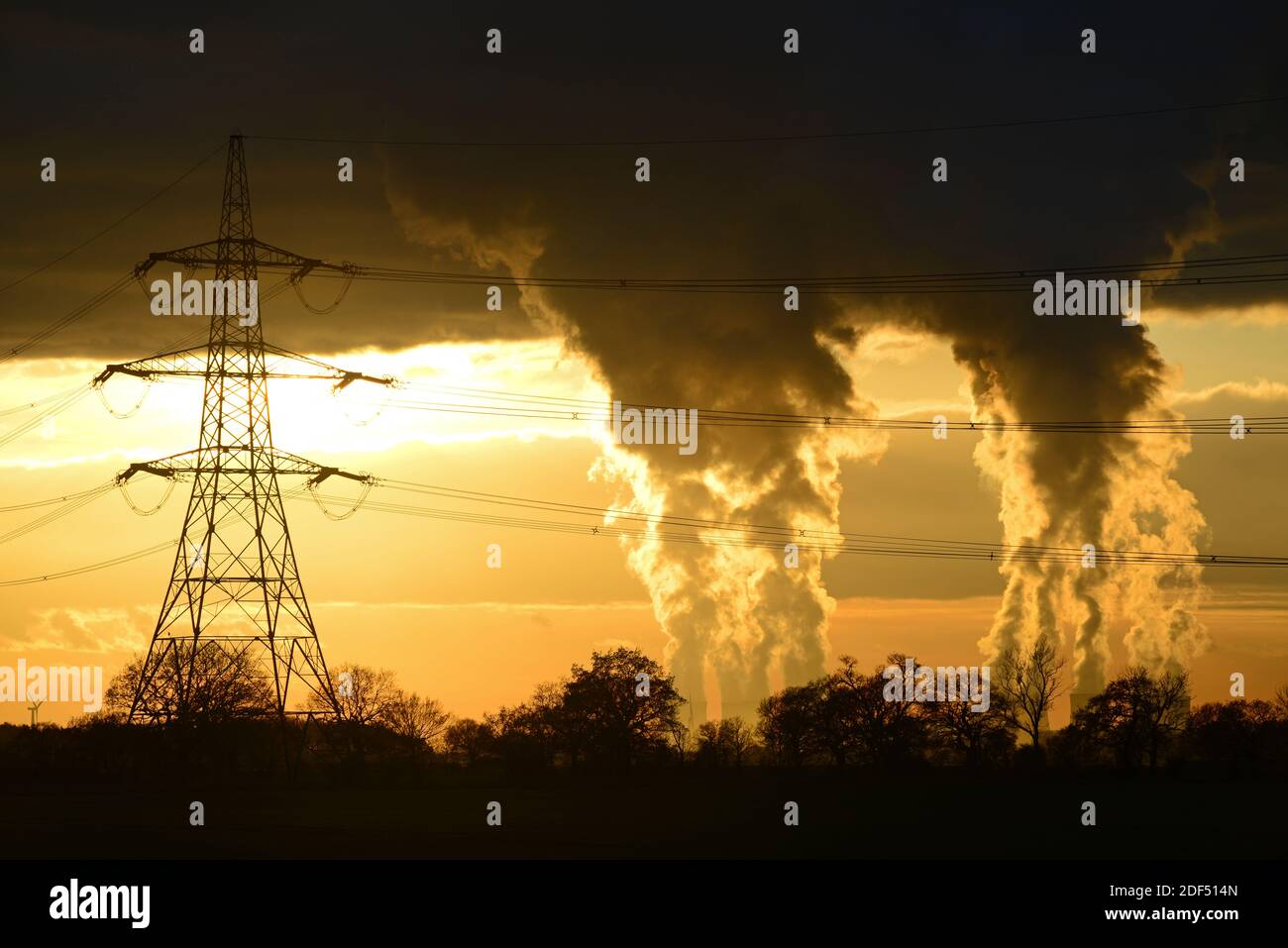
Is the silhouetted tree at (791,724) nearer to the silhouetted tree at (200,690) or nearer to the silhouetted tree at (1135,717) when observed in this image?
the silhouetted tree at (1135,717)

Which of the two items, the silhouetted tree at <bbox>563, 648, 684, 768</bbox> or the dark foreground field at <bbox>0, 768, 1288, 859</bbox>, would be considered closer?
the dark foreground field at <bbox>0, 768, 1288, 859</bbox>

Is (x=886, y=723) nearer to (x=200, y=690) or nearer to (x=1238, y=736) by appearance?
(x=1238, y=736)

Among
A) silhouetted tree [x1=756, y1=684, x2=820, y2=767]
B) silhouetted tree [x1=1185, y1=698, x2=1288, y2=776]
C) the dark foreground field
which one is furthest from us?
silhouetted tree [x1=756, y1=684, x2=820, y2=767]

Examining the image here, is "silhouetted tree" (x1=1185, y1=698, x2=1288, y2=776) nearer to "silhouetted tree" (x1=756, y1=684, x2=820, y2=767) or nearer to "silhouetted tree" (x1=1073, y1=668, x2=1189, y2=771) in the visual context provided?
"silhouetted tree" (x1=1073, y1=668, x2=1189, y2=771)

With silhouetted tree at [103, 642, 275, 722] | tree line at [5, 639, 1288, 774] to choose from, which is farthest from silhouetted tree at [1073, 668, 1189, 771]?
silhouetted tree at [103, 642, 275, 722]

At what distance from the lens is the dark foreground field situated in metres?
62.3

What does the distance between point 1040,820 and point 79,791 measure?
196 feet

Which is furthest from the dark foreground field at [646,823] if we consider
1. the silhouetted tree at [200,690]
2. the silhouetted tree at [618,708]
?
the silhouetted tree at [618,708]

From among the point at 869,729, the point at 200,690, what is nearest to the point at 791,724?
the point at 869,729

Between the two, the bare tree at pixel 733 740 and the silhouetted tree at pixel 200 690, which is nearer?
the silhouetted tree at pixel 200 690

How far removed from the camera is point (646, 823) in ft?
253

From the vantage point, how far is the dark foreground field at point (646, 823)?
62.3 metres
